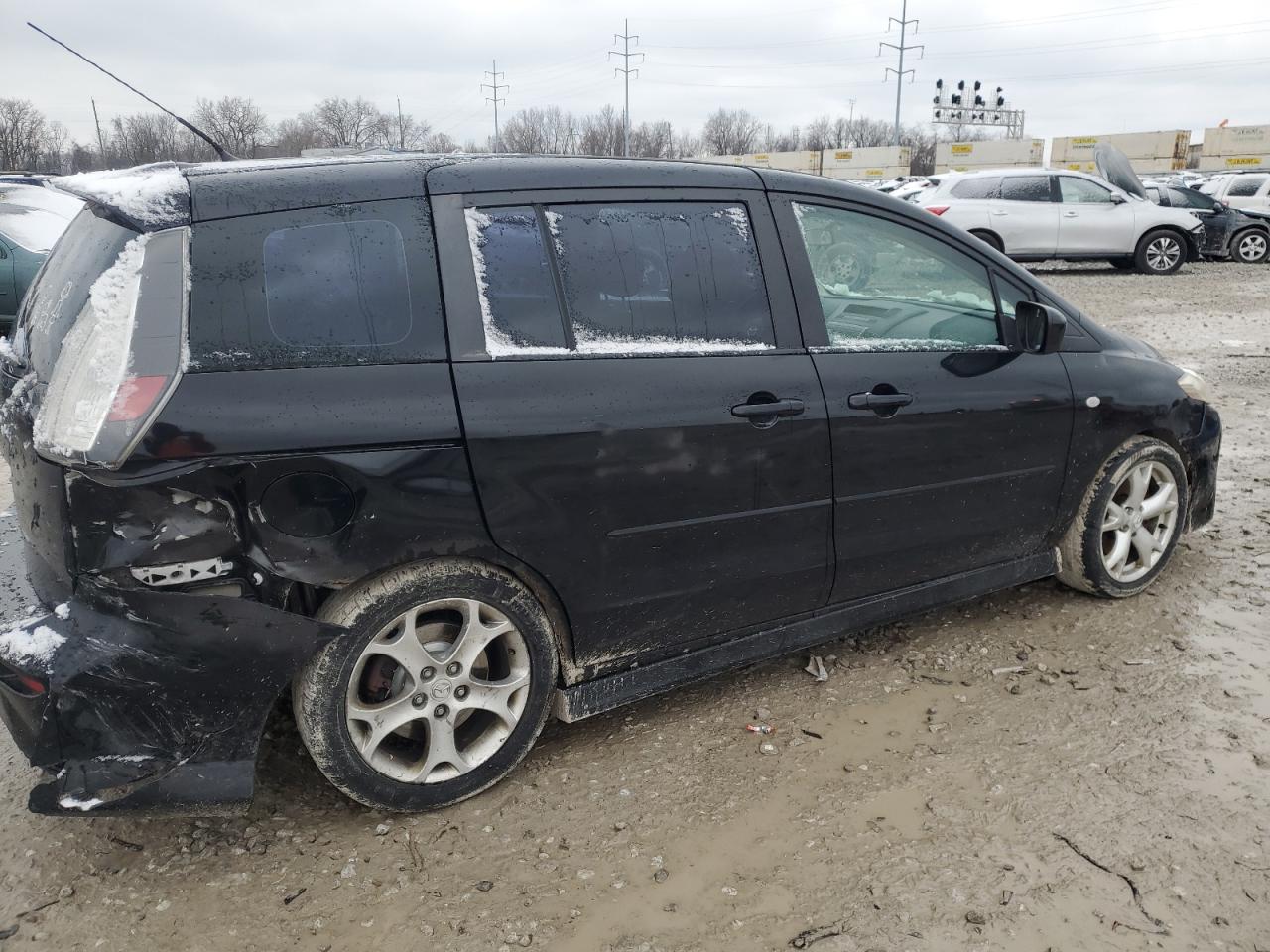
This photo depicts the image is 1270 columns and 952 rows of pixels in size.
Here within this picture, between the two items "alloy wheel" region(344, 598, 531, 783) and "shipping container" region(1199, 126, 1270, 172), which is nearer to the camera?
"alloy wheel" region(344, 598, 531, 783)

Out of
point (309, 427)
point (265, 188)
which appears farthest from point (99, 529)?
point (265, 188)

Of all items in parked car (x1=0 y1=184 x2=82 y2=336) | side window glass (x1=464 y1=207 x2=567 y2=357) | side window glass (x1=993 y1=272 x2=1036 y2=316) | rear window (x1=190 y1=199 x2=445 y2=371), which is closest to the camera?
rear window (x1=190 y1=199 x2=445 y2=371)

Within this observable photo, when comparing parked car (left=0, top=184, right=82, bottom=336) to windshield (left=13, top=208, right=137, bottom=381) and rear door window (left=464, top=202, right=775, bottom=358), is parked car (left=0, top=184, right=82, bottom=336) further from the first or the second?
rear door window (left=464, top=202, right=775, bottom=358)

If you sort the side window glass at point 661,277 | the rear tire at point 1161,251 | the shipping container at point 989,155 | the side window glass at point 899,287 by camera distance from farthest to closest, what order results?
the shipping container at point 989,155 < the rear tire at point 1161,251 < the side window glass at point 899,287 < the side window glass at point 661,277

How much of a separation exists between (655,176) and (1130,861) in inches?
93.2

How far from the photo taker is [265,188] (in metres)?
2.51

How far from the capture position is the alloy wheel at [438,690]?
102 inches

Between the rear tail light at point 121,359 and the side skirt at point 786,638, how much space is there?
1.41 meters

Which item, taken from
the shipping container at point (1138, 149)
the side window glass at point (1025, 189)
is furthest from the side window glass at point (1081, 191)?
the shipping container at point (1138, 149)

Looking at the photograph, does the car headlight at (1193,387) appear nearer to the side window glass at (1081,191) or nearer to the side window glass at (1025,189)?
the side window glass at (1025,189)

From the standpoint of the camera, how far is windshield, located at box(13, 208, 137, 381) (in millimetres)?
2416

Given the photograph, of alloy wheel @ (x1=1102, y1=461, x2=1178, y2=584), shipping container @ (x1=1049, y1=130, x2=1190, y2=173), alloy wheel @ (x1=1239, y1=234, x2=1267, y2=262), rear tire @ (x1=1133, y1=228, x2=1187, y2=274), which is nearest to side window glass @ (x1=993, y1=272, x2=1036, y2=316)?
alloy wheel @ (x1=1102, y1=461, x2=1178, y2=584)

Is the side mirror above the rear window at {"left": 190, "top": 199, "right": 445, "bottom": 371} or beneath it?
beneath

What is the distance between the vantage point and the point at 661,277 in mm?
2902
